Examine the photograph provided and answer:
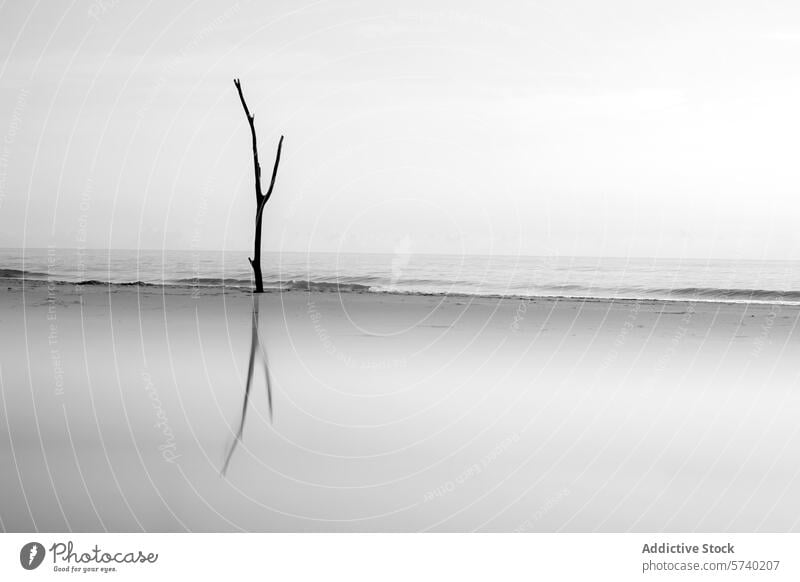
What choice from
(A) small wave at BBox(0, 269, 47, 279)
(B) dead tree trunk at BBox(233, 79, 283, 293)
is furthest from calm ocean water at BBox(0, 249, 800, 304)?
(B) dead tree trunk at BBox(233, 79, 283, 293)

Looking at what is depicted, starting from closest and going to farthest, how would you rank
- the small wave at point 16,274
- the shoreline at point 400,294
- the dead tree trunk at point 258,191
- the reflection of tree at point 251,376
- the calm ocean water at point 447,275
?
the reflection of tree at point 251,376 → the dead tree trunk at point 258,191 → the shoreline at point 400,294 → the calm ocean water at point 447,275 → the small wave at point 16,274

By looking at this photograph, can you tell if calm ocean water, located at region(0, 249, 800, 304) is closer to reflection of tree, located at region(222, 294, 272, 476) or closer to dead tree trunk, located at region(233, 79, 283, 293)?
dead tree trunk, located at region(233, 79, 283, 293)

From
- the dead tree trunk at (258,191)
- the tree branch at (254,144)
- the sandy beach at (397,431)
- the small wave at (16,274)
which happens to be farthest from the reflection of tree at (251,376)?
the small wave at (16,274)

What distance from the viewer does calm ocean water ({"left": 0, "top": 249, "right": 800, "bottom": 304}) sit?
14367 millimetres

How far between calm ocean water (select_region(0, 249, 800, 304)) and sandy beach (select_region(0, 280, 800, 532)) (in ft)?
22.7

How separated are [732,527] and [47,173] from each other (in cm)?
809

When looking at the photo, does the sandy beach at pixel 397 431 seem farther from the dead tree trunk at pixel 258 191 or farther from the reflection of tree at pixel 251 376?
the dead tree trunk at pixel 258 191

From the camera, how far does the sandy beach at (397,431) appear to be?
296 cm

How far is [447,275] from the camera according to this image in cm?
1734

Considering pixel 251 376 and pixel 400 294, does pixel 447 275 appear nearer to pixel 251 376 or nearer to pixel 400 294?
pixel 400 294

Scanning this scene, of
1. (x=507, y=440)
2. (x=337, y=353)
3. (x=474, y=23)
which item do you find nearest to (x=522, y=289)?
(x=474, y=23)

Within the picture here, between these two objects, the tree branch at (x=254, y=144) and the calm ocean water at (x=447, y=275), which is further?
the calm ocean water at (x=447, y=275)

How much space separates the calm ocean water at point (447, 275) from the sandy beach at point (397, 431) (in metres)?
6.91

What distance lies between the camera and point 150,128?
899cm
